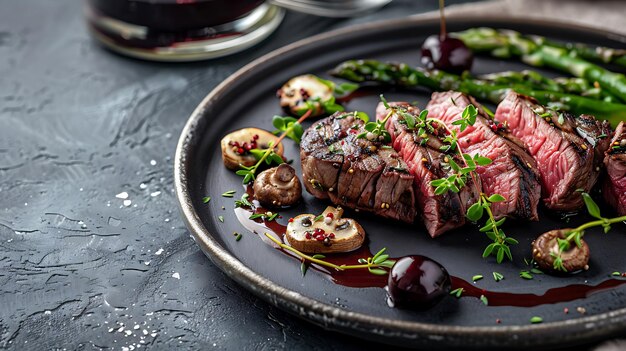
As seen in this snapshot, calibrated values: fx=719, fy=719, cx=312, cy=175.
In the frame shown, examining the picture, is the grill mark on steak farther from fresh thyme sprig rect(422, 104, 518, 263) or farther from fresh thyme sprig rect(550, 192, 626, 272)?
fresh thyme sprig rect(550, 192, 626, 272)

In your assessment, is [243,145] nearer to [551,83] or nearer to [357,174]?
[357,174]

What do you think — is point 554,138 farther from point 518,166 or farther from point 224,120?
point 224,120

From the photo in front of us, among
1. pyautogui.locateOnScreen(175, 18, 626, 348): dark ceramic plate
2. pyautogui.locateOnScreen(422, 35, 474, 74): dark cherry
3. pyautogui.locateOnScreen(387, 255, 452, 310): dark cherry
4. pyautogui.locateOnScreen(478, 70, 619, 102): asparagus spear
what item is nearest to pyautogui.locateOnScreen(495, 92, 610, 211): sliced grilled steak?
pyautogui.locateOnScreen(175, 18, 626, 348): dark ceramic plate

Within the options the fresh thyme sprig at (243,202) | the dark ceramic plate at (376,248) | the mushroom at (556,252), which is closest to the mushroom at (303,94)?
the dark ceramic plate at (376,248)

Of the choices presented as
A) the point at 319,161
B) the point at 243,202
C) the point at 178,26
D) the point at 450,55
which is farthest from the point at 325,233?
the point at 178,26

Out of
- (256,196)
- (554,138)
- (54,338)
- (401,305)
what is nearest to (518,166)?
(554,138)
